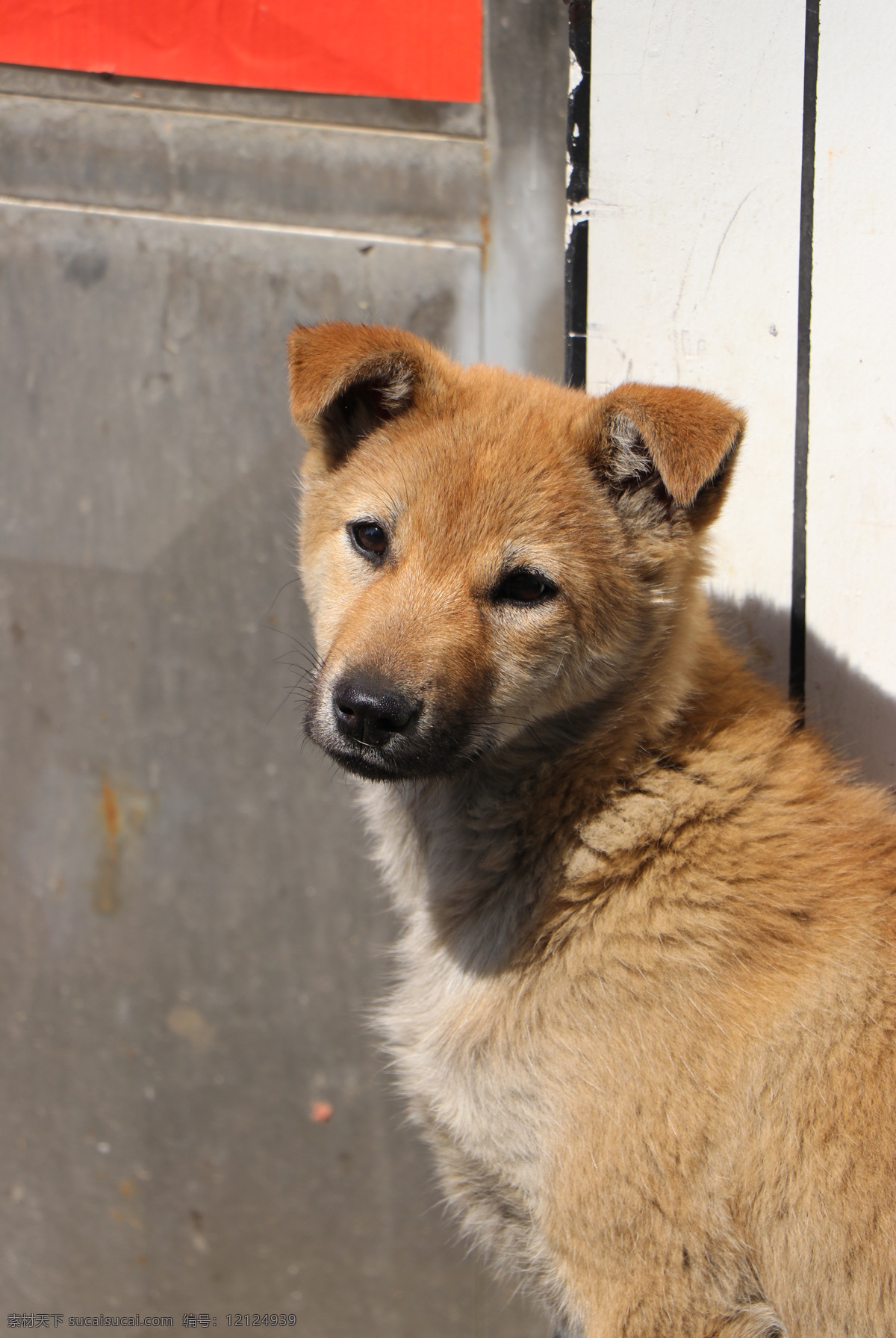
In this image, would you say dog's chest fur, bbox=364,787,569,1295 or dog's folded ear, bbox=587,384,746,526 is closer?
dog's folded ear, bbox=587,384,746,526

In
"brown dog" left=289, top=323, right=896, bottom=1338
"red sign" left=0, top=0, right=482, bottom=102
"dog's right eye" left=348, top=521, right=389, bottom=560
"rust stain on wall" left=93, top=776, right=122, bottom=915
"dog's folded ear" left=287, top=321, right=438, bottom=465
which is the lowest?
"rust stain on wall" left=93, top=776, right=122, bottom=915

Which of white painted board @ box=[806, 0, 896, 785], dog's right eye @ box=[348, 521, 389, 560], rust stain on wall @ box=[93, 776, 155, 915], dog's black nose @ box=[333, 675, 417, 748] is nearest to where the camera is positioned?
dog's black nose @ box=[333, 675, 417, 748]

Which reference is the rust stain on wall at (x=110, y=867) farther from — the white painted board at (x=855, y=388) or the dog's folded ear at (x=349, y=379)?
the white painted board at (x=855, y=388)

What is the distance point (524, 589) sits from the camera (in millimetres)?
2316

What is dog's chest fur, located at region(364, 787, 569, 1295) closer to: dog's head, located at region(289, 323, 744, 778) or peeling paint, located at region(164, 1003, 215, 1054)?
dog's head, located at region(289, 323, 744, 778)

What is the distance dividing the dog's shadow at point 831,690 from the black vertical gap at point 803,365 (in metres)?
0.03

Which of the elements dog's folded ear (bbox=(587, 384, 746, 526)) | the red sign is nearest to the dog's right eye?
dog's folded ear (bbox=(587, 384, 746, 526))

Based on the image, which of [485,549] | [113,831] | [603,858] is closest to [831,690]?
[603,858]

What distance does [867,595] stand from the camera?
2.76m

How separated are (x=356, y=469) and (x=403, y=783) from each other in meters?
0.88

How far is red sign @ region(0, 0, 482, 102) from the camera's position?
124 inches

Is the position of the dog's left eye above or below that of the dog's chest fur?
above

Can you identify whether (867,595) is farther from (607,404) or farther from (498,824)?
(498,824)

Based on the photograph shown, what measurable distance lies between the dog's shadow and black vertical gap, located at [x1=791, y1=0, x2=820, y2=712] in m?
0.03
